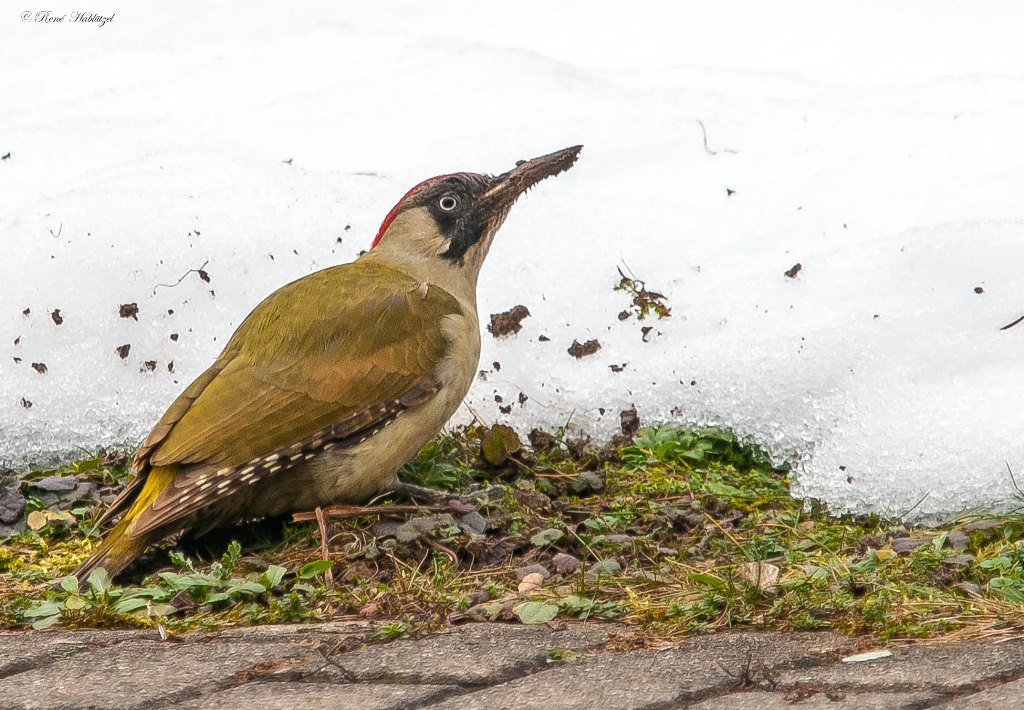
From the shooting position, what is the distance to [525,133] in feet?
21.5

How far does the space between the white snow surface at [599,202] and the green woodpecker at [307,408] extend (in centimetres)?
19

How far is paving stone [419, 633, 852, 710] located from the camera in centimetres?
252

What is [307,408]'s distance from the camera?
168 inches

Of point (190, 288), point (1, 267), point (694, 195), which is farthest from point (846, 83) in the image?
point (1, 267)

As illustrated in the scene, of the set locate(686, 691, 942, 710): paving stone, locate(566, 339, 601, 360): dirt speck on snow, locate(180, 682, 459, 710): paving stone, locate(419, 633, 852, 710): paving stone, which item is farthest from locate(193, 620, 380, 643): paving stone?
locate(566, 339, 601, 360): dirt speck on snow

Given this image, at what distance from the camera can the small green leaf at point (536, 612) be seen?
3.19 metres

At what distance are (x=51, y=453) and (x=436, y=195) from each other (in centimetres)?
163

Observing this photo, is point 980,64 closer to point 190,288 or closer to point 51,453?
point 190,288

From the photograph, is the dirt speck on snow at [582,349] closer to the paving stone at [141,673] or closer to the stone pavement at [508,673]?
the stone pavement at [508,673]

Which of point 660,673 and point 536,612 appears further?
point 536,612

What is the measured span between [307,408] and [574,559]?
0.98 meters

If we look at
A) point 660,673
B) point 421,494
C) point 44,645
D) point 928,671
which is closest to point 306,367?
point 421,494

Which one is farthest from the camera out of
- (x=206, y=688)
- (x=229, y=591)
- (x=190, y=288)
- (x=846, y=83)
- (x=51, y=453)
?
(x=846, y=83)

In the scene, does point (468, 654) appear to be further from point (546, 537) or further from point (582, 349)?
point (582, 349)
